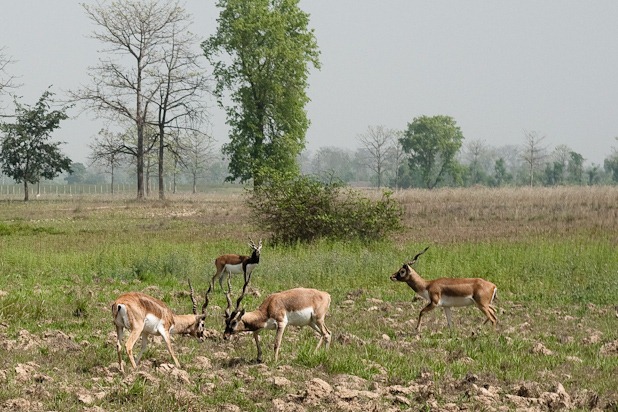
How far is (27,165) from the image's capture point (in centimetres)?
7150

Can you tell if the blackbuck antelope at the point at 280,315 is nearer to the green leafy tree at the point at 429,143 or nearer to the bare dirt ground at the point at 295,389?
the bare dirt ground at the point at 295,389

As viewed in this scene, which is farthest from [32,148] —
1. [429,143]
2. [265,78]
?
[429,143]

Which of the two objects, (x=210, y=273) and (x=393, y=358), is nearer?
(x=393, y=358)

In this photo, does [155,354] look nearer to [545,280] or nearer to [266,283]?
[266,283]

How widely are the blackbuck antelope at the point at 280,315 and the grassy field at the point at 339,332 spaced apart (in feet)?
1.31

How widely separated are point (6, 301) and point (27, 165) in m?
61.3

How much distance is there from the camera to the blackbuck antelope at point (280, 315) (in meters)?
10.2

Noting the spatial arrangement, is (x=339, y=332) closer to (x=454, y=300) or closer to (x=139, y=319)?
(x=454, y=300)

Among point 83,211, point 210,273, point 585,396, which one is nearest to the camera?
point 585,396

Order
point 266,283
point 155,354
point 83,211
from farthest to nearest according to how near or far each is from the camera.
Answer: point 83,211
point 266,283
point 155,354

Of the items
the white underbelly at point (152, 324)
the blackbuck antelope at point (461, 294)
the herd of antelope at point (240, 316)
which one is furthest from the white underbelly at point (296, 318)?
the blackbuck antelope at point (461, 294)

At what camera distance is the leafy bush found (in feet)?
89.1

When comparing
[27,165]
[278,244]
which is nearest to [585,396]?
[278,244]

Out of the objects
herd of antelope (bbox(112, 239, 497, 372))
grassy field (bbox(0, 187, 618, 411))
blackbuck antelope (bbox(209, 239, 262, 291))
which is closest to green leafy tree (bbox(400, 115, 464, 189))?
grassy field (bbox(0, 187, 618, 411))
